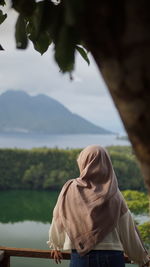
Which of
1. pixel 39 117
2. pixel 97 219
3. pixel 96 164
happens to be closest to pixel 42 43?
pixel 96 164

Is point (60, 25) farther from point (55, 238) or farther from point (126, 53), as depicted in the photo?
point (55, 238)

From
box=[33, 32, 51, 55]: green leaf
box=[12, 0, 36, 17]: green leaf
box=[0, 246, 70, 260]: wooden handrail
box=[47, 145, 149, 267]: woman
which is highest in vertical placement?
box=[12, 0, 36, 17]: green leaf

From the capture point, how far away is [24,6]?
63 centimetres

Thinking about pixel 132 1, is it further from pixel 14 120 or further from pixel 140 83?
pixel 14 120

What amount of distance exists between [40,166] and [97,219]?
1016 centimetres

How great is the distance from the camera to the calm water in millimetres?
7766

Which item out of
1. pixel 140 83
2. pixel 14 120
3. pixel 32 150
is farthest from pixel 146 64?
pixel 14 120

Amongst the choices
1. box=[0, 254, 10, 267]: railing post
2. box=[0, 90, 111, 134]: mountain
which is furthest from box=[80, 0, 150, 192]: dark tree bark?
box=[0, 90, 111, 134]: mountain

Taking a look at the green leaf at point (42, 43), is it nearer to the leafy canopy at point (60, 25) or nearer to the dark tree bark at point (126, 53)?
the leafy canopy at point (60, 25)

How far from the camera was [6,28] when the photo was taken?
1017mm

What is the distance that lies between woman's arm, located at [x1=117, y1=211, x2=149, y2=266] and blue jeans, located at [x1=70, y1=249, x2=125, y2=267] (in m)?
0.05

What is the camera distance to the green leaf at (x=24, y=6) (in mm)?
613

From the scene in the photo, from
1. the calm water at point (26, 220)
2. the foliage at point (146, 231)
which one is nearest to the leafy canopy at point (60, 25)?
the foliage at point (146, 231)

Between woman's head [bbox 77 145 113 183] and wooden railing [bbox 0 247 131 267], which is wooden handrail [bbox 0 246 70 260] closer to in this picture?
wooden railing [bbox 0 247 131 267]
